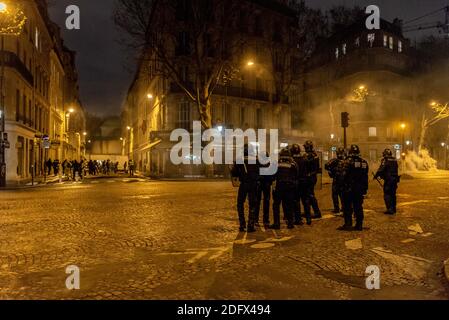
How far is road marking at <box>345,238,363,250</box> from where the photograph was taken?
7.11 metres

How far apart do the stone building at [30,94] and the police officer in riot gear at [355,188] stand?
2107 centimetres

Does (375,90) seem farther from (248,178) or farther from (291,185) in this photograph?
(248,178)

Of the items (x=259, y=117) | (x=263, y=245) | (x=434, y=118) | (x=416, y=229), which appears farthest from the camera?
(x=259, y=117)

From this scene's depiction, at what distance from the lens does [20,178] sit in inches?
1139

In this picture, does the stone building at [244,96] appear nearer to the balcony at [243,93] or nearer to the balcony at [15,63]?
the balcony at [243,93]

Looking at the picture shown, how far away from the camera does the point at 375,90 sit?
5822 cm

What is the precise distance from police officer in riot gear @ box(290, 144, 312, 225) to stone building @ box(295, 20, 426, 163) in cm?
4840

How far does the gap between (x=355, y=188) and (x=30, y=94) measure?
3050 centimetres

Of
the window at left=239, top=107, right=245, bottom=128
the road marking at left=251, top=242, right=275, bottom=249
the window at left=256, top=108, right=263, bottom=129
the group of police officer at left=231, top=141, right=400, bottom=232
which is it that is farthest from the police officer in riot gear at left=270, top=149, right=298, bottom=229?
the window at left=256, top=108, right=263, bottom=129

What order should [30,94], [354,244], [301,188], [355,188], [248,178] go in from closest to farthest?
[354,244] < [248,178] < [355,188] < [301,188] < [30,94]

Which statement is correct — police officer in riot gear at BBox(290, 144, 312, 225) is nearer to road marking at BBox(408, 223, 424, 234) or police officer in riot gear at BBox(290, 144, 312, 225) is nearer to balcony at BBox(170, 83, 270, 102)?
road marking at BBox(408, 223, 424, 234)

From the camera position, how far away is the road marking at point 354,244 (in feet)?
23.3

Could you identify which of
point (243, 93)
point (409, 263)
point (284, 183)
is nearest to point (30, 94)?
point (243, 93)
